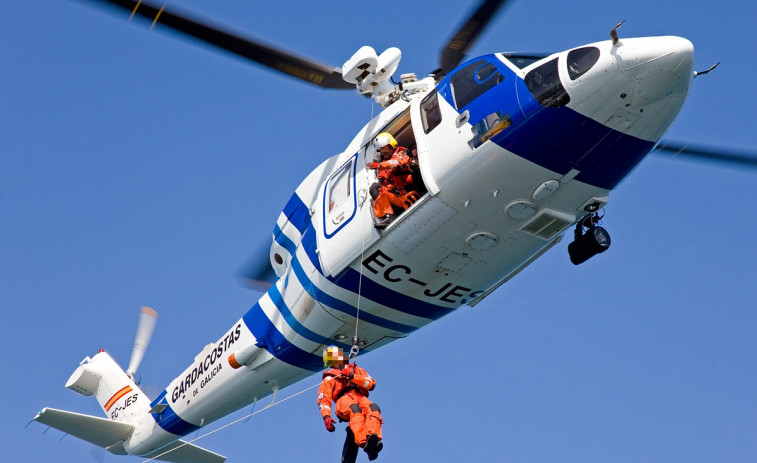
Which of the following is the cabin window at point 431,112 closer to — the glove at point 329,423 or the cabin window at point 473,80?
the cabin window at point 473,80

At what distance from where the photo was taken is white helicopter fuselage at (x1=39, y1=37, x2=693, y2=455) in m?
11.9

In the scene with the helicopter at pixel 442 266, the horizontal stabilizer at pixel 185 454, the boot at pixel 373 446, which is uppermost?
the helicopter at pixel 442 266

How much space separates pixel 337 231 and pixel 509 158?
317 cm

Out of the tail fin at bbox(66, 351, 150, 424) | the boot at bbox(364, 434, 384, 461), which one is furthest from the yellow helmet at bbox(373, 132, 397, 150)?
the tail fin at bbox(66, 351, 150, 424)

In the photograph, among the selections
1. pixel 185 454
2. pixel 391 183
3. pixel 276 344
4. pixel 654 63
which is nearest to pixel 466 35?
pixel 391 183

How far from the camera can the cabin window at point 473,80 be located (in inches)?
497

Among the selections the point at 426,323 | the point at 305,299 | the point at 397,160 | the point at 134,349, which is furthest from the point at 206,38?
the point at 134,349

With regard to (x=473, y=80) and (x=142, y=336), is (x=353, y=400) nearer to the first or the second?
(x=473, y=80)

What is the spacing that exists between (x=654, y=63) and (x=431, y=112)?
121 inches

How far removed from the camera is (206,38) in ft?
44.2

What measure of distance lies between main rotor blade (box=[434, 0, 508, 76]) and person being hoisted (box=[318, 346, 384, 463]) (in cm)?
490

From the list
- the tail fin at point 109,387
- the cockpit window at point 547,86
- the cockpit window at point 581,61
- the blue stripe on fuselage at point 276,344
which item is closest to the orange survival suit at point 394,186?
the cockpit window at point 547,86

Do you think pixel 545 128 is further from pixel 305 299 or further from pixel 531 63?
pixel 305 299

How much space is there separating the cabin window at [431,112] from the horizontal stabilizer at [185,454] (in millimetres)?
8937
